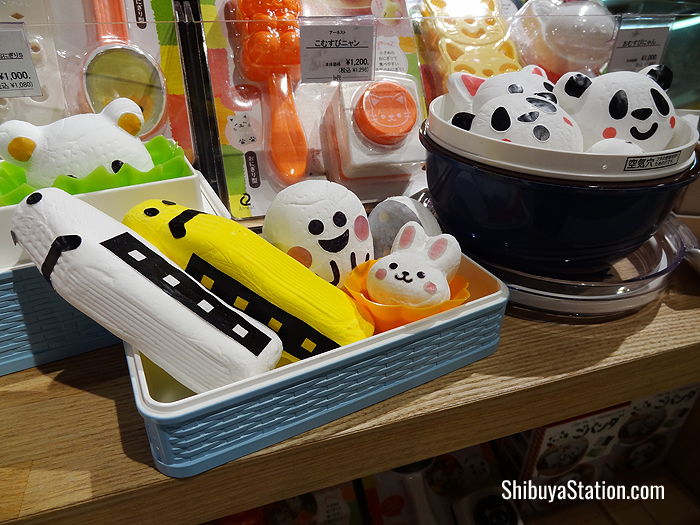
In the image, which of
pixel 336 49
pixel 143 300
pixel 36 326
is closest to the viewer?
pixel 143 300

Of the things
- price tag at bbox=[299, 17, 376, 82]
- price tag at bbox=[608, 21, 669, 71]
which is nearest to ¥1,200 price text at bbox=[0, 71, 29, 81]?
price tag at bbox=[299, 17, 376, 82]

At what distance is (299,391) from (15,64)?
513 mm

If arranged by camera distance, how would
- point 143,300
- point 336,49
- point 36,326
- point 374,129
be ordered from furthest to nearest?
point 374,129 < point 336,49 < point 36,326 < point 143,300

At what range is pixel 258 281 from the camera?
49cm

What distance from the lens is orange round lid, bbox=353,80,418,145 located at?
0.84 meters

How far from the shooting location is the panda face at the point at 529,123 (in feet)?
1.88

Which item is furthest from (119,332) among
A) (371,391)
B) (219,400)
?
(371,391)

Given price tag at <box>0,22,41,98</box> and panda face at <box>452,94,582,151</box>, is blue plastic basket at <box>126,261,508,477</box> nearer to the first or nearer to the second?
panda face at <box>452,94,582,151</box>

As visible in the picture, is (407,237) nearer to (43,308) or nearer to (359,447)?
(359,447)

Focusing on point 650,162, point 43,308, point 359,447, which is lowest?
point 359,447

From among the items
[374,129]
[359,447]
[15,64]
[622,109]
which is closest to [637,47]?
[622,109]

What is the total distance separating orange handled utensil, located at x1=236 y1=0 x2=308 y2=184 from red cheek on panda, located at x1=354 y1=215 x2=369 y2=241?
12.0 inches

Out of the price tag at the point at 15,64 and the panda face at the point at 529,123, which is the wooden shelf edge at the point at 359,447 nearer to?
the panda face at the point at 529,123

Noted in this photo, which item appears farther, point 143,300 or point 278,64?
point 278,64
